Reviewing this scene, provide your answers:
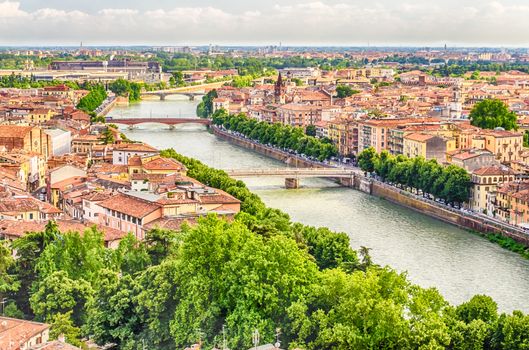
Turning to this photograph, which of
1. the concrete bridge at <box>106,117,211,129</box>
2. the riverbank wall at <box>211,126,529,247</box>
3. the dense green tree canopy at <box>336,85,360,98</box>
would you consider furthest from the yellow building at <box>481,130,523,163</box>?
the dense green tree canopy at <box>336,85,360,98</box>

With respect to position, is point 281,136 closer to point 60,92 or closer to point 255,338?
point 60,92

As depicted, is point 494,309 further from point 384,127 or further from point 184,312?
point 384,127

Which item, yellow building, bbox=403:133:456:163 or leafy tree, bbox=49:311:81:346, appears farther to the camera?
yellow building, bbox=403:133:456:163

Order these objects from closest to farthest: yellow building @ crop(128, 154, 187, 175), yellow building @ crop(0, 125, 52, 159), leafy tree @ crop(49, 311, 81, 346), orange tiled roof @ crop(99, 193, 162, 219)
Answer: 1. leafy tree @ crop(49, 311, 81, 346)
2. orange tiled roof @ crop(99, 193, 162, 219)
3. yellow building @ crop(128, 154, 187, 175)
4. yellow building @ crop(0, 125, 52, 159)

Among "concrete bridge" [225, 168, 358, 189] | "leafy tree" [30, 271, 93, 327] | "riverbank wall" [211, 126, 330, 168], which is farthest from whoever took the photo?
"riverbank wall" [211, 126, 330, 168]

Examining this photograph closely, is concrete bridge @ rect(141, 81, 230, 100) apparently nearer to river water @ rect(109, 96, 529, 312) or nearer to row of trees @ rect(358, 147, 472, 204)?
river water @ rect(109, 96, 529, 312)

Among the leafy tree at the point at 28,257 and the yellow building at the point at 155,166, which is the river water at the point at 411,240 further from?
the leafy tree at the point at 28,257

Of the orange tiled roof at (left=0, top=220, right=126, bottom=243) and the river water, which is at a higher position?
the orange tiled roof at (left=0, top=220, right=126, bottom=243)

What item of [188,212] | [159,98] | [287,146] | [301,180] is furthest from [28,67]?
[188,212]
